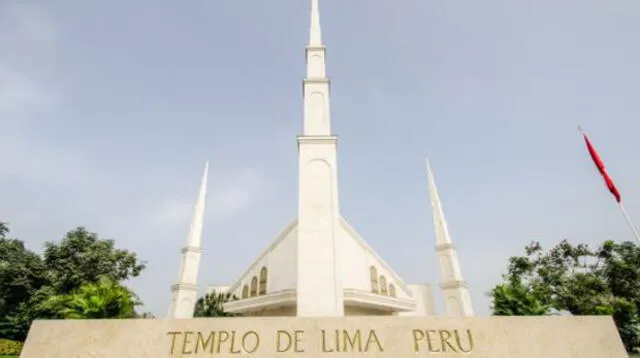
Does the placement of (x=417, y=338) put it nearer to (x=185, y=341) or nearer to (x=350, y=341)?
(x=350, y=341)

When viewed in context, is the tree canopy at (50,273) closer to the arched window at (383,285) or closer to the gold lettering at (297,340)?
the arched window at (383,285)

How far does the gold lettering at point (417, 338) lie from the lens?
22.5 ft

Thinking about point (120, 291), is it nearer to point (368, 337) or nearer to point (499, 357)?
point (368, 337)

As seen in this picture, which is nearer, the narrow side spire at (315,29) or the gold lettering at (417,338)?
the gold lettering at (417,338)

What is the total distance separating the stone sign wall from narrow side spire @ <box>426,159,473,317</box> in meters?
23.8

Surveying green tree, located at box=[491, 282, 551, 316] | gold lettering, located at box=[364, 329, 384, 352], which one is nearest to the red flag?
green tree, located at box=[491, 282, 551, 316]

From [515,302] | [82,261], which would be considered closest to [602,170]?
[515,302]

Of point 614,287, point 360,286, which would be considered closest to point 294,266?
point 360,286

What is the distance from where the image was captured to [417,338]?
22.9 ft

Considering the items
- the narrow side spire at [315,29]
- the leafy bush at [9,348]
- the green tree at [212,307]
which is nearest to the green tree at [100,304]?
the leafy bush at [9,348]

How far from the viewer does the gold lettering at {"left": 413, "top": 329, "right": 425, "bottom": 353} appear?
685 centimetres

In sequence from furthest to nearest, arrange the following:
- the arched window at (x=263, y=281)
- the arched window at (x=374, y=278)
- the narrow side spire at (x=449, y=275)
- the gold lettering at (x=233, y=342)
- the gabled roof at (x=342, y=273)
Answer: the narrow side spire at (x=449, y=275) < the arched window at (x=374, y=278) < the arched window at (x=263, y=281) < the gabled roof at (x=342, y=273) < the gold lettering at (x=233, y=342)

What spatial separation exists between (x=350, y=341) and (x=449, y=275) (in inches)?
1085

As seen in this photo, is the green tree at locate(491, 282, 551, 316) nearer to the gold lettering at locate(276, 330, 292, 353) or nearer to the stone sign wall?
the stone sign wall
